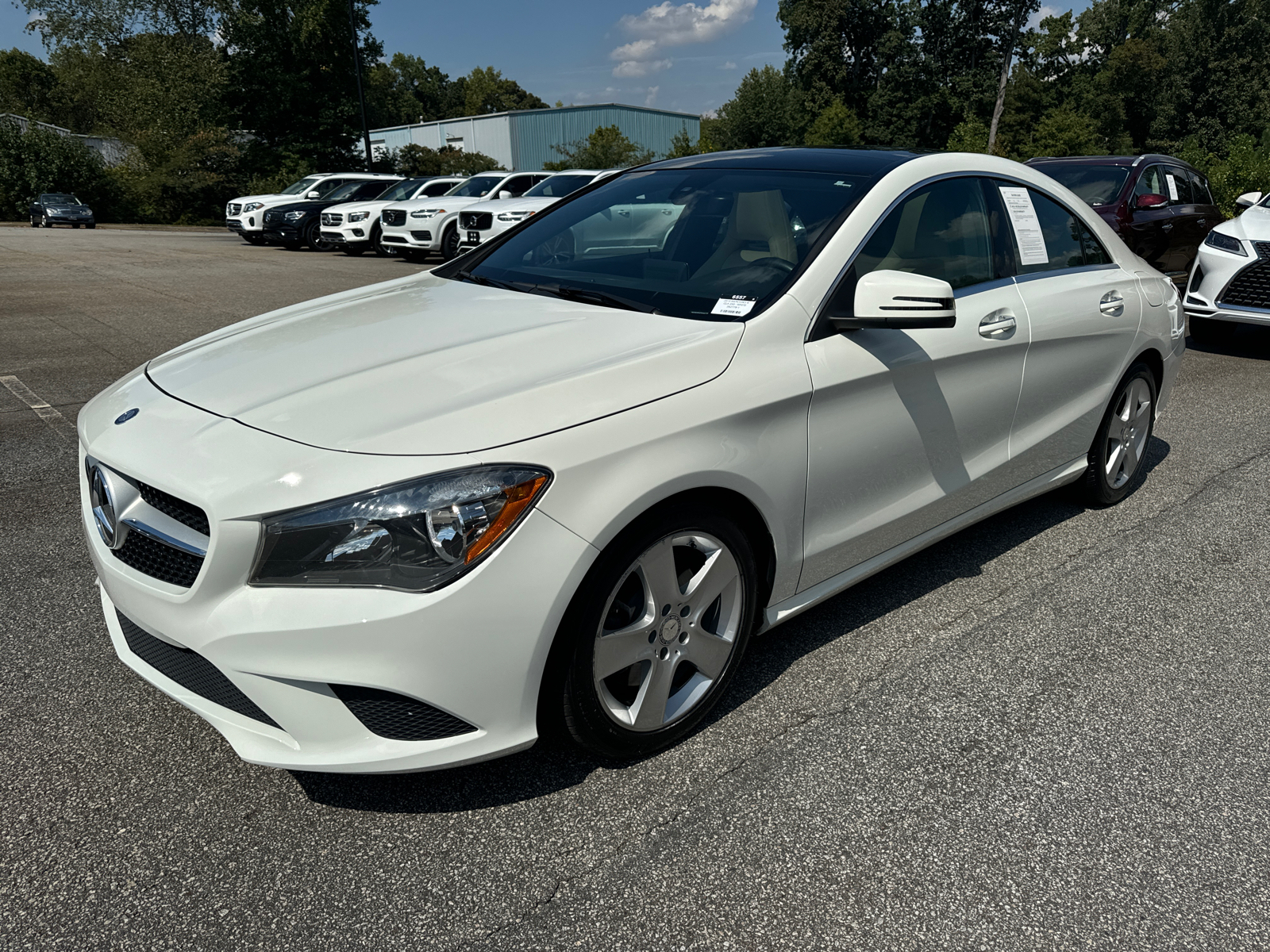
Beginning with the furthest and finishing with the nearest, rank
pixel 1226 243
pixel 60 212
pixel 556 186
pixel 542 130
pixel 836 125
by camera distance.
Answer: pixel 542 130 < pixel 836 125 < pixel 60 212 < pixel 556 186 < pixel 1226 243

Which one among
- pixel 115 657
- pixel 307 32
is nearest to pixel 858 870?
pixel 115 657

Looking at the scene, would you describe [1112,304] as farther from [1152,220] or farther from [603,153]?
[603,153]

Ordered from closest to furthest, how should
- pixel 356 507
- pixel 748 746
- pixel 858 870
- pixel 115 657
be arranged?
pixel 356 507 < pixel 858 870 < pixel 748 746 < pixel 115 657

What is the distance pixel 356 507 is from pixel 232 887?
36.0 inches

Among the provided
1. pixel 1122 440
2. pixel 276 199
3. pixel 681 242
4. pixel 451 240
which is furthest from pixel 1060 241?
pixel 276 199

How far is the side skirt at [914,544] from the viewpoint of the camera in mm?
2893

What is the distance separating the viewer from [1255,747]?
8.88 feet

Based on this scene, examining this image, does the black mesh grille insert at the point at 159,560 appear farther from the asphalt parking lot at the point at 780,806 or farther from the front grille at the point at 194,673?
the asphalt parking lot at the point at 780,806

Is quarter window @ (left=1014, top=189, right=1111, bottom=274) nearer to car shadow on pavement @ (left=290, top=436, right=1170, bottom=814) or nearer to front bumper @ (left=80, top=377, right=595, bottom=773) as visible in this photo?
car shadow on pavement @ (left=290, top=436, right=1170, bottom=814)

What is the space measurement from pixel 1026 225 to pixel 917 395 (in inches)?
46.2

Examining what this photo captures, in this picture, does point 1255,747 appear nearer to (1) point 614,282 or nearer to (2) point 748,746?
(2) point 748,746

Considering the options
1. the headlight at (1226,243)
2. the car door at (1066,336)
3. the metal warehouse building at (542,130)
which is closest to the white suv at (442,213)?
the headlight at (1226,243)

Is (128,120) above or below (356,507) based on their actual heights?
above

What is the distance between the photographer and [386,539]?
201cm
